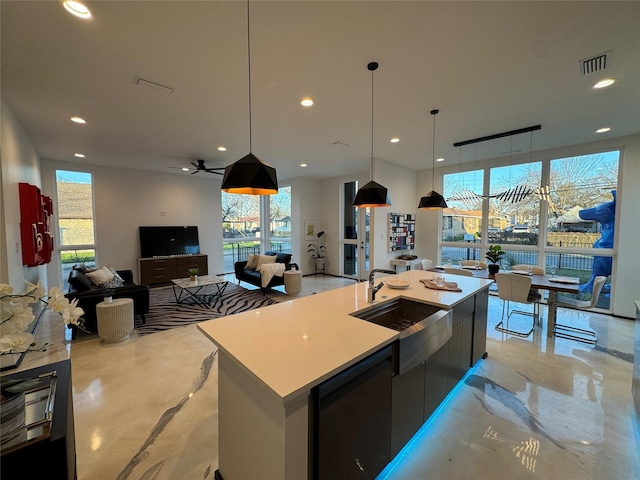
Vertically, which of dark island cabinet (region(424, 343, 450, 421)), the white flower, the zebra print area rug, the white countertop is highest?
the white flower

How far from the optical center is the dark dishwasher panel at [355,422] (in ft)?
3.83

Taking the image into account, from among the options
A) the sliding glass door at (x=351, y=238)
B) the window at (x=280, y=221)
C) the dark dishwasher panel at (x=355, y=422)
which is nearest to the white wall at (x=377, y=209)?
the sliding glass door at (x=351, y=238)

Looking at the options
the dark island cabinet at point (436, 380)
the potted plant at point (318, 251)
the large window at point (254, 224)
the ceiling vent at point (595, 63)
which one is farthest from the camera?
the large window at point (254, 224)

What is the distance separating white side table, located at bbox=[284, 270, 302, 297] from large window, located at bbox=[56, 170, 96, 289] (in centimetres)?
471

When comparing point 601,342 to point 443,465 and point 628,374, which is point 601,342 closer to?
point 628,374

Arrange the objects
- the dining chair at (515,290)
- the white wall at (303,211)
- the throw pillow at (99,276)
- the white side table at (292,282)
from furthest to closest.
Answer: the white wall at (303,211), the white side table at (292,282), the throw pillow at (99,276), the dining chair at (515,290)

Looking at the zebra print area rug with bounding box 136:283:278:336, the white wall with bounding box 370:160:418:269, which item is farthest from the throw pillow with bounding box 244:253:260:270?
the white wall with bounding box 370:160:418:269

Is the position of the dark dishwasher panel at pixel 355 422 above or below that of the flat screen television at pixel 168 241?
below

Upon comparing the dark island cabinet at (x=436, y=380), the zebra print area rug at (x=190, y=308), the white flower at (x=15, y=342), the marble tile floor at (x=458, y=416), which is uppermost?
the white flower at (x=15, y=342)

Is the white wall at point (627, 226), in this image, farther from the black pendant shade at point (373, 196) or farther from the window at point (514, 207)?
the black pendant shade at point (373, 196)

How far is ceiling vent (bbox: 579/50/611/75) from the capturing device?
2246 millimetres

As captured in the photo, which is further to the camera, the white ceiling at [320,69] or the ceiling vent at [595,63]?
the ceiling vent at [595,63]

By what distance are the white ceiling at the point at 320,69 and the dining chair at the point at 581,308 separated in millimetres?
2260

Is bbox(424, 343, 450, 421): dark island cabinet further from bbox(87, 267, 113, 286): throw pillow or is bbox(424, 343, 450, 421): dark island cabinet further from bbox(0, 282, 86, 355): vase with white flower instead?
bbox(87, 267, 113, 286): throw pillow
